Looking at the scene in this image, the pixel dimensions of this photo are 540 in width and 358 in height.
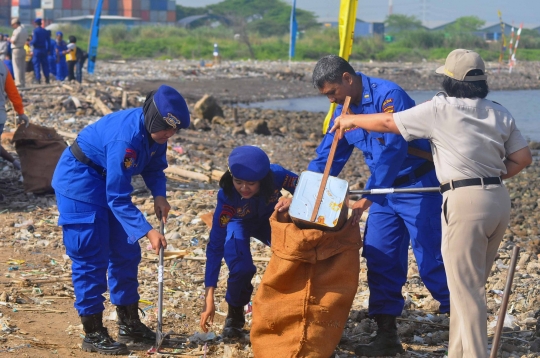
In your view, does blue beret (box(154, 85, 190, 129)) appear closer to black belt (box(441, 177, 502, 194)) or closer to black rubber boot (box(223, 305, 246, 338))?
black rubber boot (box(223, 305, 246, 338))

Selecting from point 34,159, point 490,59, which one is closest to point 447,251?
point 34,159

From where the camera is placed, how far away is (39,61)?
77.2 feet

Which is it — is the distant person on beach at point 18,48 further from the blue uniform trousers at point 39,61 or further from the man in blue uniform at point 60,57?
the man in blue uniform at point 60,57

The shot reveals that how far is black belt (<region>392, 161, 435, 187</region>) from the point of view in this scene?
5238 millimetres

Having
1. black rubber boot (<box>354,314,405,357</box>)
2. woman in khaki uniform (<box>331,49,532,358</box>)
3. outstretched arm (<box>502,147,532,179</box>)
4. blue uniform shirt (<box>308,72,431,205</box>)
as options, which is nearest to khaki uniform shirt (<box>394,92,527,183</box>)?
woman in khaki uniform (<box>331,49,532,358</box>)

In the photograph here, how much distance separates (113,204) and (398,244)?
A: 1.88 metres

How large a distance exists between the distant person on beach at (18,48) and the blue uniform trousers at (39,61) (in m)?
1.93

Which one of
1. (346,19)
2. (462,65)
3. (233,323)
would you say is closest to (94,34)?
(346,19)

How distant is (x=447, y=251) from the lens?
4207 millimetres

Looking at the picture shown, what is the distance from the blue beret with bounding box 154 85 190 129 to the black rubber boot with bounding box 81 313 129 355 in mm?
1401

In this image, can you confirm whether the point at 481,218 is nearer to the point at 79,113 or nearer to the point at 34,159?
the point at 34,159

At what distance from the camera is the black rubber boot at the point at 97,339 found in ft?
16.8

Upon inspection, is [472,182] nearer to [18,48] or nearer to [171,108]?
[171,108]

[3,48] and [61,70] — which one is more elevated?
[3,48]
